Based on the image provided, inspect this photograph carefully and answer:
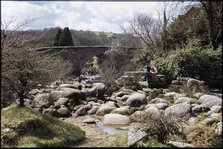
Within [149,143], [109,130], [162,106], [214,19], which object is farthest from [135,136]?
[214,19]

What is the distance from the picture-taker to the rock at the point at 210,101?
14250 mm

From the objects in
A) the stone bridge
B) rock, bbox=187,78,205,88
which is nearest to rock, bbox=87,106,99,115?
rock, bbox=187,78,205,88

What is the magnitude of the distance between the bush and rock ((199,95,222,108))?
386cm

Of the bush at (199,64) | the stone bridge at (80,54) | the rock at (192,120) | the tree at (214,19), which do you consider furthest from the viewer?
the stone bridge at (80,54)

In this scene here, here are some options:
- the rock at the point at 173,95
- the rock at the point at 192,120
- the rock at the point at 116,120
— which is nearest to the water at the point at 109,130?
the rock at the point at 116,120

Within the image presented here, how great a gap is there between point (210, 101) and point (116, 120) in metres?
3.98

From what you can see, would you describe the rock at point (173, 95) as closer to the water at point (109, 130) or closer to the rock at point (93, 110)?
the rock at point (93, 110)

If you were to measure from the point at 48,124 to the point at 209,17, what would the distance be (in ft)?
45.4

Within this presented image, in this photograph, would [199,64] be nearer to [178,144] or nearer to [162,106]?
[162,106]

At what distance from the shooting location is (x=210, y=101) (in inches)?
572

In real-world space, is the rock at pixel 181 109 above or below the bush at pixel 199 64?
below

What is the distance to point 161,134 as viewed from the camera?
949cm

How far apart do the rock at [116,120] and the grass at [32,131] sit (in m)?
4.15

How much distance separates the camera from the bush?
18.7m
